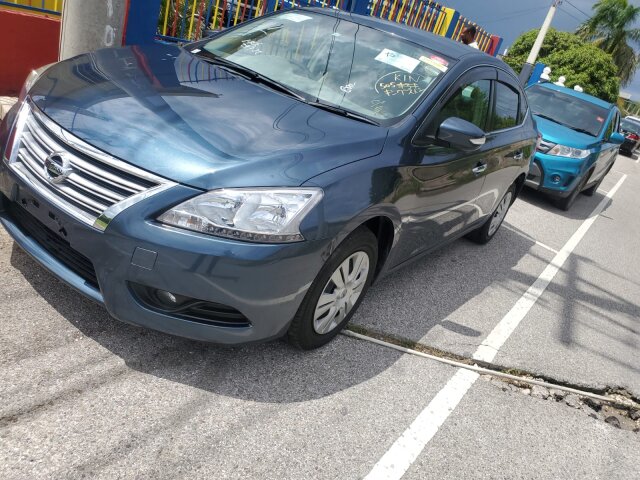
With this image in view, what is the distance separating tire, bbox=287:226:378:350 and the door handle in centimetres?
125

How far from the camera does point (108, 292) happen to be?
250cm

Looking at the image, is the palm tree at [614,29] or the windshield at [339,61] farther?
the palm tree at [614,29]

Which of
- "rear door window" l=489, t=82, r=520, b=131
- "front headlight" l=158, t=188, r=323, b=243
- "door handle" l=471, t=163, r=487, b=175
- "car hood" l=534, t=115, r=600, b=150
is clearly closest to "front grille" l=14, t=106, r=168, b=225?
"front headlight" l=158, t=188, r=323, b=243

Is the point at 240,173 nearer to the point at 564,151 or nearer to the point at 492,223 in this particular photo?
the point at 492,223

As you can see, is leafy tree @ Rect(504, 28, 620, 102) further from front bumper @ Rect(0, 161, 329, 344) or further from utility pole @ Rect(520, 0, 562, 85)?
front bumper @ Rect(0, 161, 329, 344)

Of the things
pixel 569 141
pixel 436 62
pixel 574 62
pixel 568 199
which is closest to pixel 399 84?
pixel 436 62

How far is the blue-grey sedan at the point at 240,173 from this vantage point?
2418mm

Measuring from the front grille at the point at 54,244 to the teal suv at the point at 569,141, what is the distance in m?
6.25

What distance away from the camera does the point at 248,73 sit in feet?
11.6

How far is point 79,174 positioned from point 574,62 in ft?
85.0

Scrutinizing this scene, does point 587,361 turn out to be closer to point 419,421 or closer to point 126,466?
point 419,421

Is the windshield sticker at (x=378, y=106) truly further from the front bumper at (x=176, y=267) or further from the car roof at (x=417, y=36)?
the front bumper at (x=176, y=267)

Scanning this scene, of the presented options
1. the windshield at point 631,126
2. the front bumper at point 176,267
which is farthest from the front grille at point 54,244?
the windshield at point 631,126

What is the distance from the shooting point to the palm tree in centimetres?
3750
